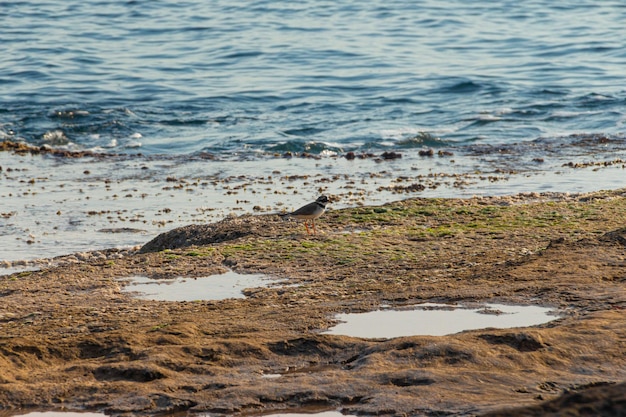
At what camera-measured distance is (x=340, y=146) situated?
18203 mm

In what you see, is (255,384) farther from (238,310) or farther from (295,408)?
(238,310)

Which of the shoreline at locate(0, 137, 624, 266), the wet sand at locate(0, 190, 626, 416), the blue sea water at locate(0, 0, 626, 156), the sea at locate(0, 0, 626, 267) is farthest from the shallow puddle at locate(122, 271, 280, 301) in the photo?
the blue sea water at locate(0, 0, 626, 156)

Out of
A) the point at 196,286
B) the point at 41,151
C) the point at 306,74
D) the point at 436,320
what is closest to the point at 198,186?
the point at 41,151

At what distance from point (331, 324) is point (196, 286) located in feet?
6.13

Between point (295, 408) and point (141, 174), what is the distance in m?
10.9

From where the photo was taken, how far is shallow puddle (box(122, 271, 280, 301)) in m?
7.63

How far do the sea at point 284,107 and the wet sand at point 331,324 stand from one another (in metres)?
2.52

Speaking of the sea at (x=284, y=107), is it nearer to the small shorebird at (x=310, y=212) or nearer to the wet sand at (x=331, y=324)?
the small shorebird at (x=310, y=212)

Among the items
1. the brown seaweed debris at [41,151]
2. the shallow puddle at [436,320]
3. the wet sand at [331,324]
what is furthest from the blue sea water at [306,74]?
the shallow puddle at [436,320]

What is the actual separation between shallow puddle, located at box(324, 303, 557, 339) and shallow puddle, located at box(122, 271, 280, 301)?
138 centimetres

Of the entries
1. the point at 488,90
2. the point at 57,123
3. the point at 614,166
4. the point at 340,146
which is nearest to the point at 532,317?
the point at 614,166

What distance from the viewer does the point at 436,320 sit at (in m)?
6.46

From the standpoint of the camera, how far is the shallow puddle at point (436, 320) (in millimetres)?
6246

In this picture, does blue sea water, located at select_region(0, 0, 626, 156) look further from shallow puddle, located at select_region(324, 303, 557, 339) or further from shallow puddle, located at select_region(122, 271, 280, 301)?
shallow puddle, located at select_region(324, 303, 557, 339)
